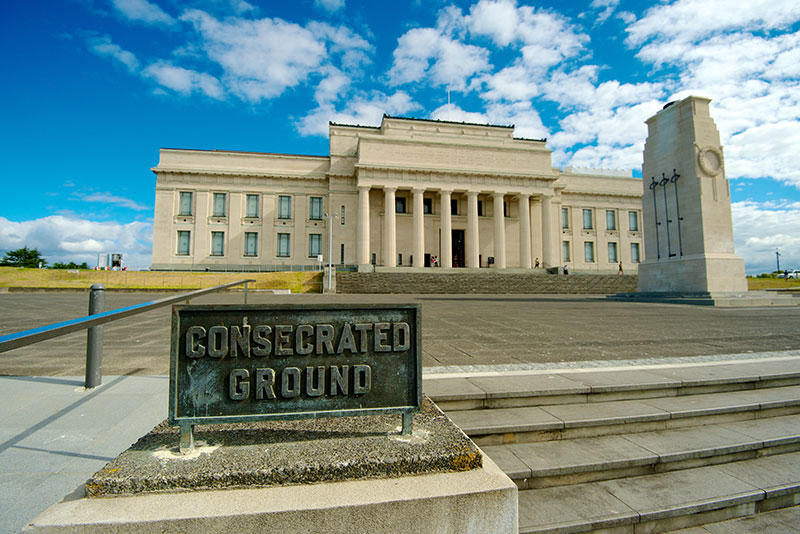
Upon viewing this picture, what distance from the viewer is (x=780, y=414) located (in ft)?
13.6

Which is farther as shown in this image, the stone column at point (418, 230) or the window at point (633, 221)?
the window at point (633, 221)

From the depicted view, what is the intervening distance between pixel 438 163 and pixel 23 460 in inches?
1638

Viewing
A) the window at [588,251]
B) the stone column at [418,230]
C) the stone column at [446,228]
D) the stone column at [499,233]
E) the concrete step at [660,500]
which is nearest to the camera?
the concrete step at [660,500]

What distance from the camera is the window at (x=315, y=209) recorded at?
149 feet

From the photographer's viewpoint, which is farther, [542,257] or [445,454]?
[542,257]

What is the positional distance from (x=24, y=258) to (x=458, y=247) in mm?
55584

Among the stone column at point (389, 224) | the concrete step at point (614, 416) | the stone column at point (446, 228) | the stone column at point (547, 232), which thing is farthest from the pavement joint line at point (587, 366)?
the stone column at point (547, 232)


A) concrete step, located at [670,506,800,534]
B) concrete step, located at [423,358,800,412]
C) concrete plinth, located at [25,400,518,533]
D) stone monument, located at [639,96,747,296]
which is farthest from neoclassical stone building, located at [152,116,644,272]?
concrete plinth, located at [25,400,518,533]

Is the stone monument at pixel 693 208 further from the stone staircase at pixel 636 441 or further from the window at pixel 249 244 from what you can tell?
the window at pixel 249 244

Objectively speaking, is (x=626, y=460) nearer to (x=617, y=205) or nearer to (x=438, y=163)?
(x=438, y=163)

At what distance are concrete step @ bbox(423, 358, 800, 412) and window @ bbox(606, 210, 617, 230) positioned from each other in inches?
2074

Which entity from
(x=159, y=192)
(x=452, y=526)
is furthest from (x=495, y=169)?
(x=452, y=526)

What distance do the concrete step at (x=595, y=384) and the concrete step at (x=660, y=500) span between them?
1.01 metres

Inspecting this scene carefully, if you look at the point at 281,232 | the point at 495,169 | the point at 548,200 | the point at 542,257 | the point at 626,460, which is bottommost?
the point at 626,460
